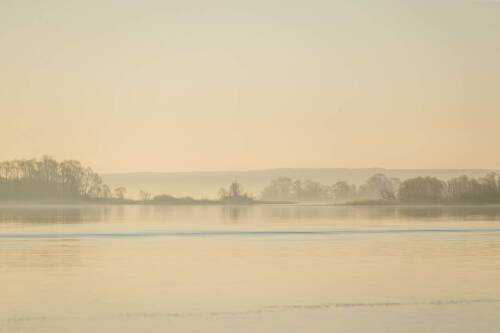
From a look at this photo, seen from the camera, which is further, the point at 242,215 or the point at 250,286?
the point at 242,215

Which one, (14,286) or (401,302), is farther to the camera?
(14,286)

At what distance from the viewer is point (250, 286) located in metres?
10.5

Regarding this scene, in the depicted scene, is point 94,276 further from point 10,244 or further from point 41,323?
point 10,244

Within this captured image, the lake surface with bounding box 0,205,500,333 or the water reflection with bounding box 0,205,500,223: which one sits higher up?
the water reflection with bounding box 0,205,500,223

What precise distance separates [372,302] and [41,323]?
14.2ft

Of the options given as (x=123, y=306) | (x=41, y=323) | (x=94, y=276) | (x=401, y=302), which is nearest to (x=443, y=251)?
(x=401, y=302)

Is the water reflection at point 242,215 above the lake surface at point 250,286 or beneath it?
above

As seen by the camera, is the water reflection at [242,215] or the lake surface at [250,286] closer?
the lake surface at [250,286]

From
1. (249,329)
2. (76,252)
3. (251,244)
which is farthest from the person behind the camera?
(251,244)

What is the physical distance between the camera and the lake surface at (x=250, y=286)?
25.7 feet

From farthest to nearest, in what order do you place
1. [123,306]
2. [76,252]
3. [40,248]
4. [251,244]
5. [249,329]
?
[251,244]
[40,248]
[76,252]
[123,306]
[249,329]

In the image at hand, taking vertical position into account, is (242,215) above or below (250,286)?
→ above

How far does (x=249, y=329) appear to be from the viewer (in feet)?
24.4

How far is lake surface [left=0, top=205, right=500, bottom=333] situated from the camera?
308 inches
